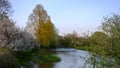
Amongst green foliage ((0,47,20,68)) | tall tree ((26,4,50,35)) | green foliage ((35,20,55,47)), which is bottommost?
green foliage ((0,47,20,68))

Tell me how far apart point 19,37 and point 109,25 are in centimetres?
2817

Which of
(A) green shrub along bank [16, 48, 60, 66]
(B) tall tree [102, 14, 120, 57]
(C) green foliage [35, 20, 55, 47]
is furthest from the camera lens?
(C) green foliage [35, 20, 55, 47]

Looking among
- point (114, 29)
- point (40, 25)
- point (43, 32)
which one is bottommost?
point (114, 29)

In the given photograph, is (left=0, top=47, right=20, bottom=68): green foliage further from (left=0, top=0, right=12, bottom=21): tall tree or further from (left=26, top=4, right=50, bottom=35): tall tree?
(left=26, top=4, right=50, bottom=35): tall tree

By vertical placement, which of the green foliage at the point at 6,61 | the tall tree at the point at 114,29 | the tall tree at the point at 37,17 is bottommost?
the green foliage at the point at 6,61

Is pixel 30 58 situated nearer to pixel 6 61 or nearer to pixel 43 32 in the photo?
pixel 6 61

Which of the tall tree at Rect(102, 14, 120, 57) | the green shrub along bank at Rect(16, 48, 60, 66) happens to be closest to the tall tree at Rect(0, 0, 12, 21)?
the green shrub along bank at Rect(16, 48, 60, 66)

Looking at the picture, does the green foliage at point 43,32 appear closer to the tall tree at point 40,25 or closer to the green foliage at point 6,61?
the tall tree at point 40,25

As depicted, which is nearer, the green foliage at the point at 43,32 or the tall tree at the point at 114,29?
the tall tree at the point at 114,29

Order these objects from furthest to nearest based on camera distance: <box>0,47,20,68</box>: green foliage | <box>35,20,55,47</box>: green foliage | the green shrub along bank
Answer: <box>35,20,55,47</box>: green foliage
the green shrub along bank
<box>0,47,20,68</box>: green foliage

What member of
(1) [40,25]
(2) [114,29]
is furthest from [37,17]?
(2) [114,29]

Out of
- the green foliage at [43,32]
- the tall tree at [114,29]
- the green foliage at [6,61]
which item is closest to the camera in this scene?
the tall tree at [114,29]

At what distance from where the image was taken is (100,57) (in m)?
6.25

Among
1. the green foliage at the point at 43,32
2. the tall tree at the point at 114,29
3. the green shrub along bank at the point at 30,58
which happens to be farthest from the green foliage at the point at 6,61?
the green foliage at the point at 43,32
